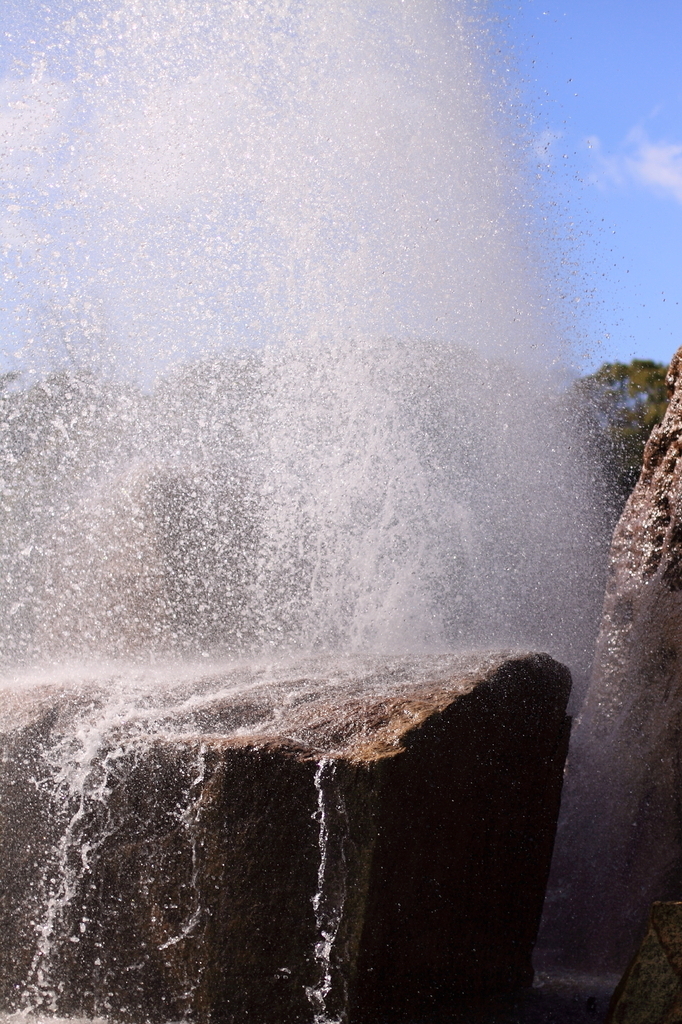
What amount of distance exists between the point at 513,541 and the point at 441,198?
90.4 inches

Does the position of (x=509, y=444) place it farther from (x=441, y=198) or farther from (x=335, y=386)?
(x=441, y=198)

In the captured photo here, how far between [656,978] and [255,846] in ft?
3.74

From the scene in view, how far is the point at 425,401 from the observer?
218 inches

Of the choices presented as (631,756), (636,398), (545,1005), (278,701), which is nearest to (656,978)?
(545,1005)

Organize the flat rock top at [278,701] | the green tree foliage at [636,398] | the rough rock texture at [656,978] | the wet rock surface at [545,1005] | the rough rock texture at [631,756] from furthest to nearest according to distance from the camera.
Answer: the green tree foliage at [636,398], the rough rock texture at [631,756], the wet rock surface at [545,1005], the flat rock top at [278,701], the rough rock texture at [656,978]

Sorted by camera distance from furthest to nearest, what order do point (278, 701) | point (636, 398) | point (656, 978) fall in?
point (636, 398)
point (278, 701)
point (656, 978)

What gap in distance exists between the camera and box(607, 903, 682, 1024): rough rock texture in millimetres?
2666

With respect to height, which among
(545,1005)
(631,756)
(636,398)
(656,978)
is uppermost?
(636,398)

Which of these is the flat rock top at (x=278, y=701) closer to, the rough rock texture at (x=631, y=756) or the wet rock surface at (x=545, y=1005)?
the rough rock texture at (x=631, y=756)

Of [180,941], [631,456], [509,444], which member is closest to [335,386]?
[509,444]

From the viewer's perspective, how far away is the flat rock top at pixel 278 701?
9.59ft

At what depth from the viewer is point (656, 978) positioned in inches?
107

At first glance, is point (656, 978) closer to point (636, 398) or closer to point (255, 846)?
point (255, 846)

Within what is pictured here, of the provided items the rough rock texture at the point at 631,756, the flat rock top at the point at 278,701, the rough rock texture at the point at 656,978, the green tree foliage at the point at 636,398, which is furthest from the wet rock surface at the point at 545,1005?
the green tree foliage at the point at 636,398
